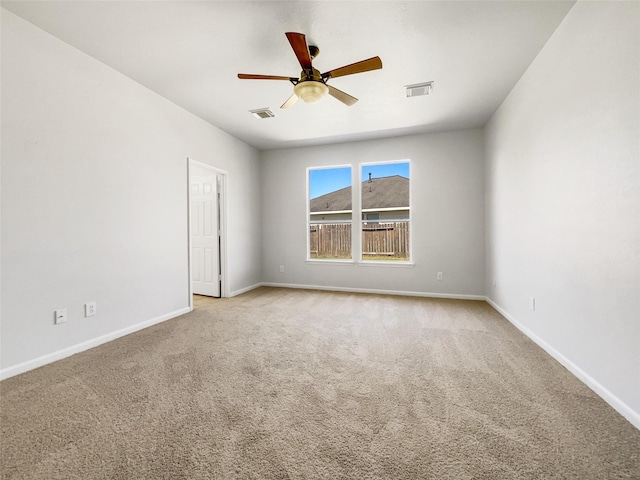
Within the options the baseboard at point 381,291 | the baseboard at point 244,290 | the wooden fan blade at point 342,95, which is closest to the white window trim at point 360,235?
the baseboard at point 381,291

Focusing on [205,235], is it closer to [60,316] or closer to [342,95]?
[60,316]

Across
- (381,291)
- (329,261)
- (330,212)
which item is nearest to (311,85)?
(330,212)

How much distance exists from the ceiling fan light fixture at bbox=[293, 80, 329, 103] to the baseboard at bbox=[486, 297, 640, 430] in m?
2.91

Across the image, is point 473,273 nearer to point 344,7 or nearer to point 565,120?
point 565,120

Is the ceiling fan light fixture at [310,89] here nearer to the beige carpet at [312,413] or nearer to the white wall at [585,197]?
the white wall at [585,197]

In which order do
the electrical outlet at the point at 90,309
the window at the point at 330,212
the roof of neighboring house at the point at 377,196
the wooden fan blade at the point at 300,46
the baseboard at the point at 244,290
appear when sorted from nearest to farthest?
1. the wooden fan blade at the point at 300,46
2. the electrical outlet at the point at 90,309
3. the baseboard at the point at 244,290
4. the roof of neighboring house at the point at 377,196
5. the window at the point at 330,212

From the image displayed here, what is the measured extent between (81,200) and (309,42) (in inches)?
96.3

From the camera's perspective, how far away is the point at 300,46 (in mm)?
1968

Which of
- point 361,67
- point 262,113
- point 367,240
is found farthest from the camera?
point 367,240

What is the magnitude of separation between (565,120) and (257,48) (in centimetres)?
256

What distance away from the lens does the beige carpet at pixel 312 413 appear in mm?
1244

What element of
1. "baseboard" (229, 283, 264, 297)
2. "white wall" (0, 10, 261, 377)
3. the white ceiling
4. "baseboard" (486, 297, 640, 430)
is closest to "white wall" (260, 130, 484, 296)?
"baseboard" (229, 283, 264, 297)

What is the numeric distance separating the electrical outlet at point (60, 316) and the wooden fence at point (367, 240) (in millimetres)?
3664

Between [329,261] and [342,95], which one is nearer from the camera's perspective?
[342,95]
